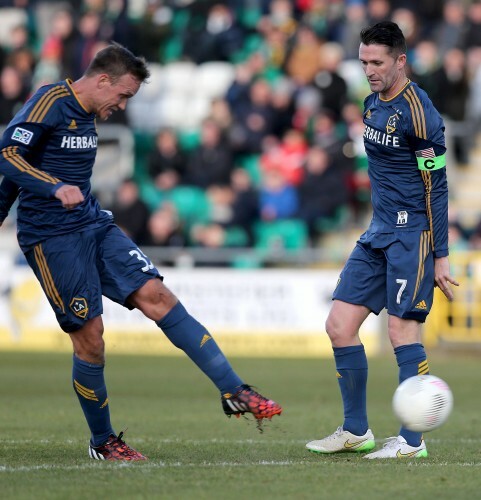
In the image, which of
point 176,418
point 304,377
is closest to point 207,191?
point 304,377

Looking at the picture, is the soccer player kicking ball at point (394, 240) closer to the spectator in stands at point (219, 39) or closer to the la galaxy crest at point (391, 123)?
the la galaxy crest at point (391, 123)

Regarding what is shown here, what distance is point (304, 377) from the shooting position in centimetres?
1464

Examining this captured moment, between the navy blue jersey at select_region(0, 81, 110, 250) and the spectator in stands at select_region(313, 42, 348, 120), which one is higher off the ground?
the spectator in stands at select_region(313, 42, 348, 120)

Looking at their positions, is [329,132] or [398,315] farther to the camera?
[329,132]

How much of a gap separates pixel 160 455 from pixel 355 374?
4.41 feet

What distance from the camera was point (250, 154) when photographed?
20969mm

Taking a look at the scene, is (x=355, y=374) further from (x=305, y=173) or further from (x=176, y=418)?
(x=305, y=173)

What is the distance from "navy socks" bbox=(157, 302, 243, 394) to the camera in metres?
7.21

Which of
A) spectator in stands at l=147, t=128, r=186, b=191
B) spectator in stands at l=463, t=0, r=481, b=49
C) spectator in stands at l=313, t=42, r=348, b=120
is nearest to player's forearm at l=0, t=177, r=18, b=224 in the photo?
spectator in stands at l=147, t=128, r=186, b=191

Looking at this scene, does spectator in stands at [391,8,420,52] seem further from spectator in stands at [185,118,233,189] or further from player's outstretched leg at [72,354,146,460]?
player's outstretched leg at [72,354,146,460]

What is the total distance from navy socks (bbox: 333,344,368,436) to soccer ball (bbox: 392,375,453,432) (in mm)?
777

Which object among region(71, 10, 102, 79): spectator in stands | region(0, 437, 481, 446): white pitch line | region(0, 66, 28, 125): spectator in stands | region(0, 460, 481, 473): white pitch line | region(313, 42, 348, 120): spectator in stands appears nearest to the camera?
region(0, 460, 481, 473): white pitch line

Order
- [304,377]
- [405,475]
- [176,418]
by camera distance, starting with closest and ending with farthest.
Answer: [405,475] → [176,418] → [304,377]

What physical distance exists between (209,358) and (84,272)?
0.92 m
